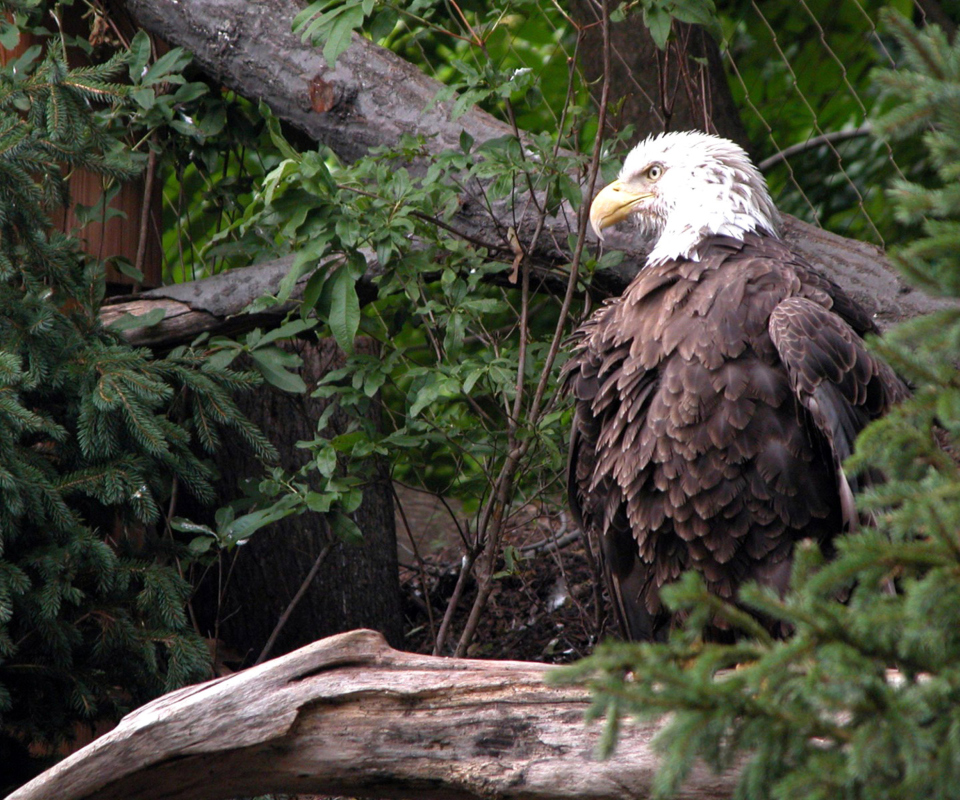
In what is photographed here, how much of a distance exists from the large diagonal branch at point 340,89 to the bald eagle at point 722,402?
0.74m

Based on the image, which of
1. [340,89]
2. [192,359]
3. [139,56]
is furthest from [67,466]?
[340,89]

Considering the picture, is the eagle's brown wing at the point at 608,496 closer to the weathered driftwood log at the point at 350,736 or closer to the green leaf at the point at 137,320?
the weathered driftwood log at the point at 350,736

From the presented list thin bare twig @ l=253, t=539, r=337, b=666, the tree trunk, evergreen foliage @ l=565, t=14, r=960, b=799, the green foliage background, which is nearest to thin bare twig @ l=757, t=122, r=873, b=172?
the green foliage background

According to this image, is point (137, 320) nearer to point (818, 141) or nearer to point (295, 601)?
point (295, 601)

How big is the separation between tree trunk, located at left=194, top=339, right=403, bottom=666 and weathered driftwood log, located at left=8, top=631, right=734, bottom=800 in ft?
5.83

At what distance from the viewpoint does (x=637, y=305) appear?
2.82 m

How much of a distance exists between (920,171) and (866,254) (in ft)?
3.96

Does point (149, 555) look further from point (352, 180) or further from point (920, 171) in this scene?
point (920, 171)

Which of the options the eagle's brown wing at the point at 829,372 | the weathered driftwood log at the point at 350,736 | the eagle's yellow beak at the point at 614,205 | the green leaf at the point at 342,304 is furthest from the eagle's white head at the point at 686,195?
the weathered driftwood log at the point at 350,736

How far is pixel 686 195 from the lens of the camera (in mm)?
3086

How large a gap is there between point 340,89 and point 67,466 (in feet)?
5.89

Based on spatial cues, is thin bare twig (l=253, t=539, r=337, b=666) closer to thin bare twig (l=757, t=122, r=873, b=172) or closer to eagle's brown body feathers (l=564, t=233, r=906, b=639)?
eagle's brown body feathers (l=564, t=233, r=906, b=639)

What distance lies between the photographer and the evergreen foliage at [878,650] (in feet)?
3.47

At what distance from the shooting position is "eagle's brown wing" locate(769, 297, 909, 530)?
8.00 ft
